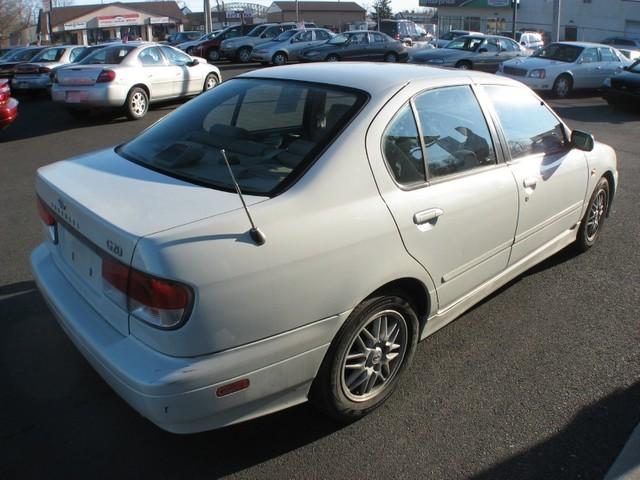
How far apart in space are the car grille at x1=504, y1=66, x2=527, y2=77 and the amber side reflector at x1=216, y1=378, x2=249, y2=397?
15666 mm

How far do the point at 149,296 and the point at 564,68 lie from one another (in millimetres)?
16354

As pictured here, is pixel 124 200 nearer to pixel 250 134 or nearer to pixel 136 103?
pixel 250 134

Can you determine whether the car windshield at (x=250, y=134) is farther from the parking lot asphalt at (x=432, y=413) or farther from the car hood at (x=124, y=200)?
the parking lot asphalt at (x=432, y=413)

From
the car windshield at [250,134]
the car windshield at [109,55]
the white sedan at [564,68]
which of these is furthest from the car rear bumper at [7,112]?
the white sedan at [564,68]

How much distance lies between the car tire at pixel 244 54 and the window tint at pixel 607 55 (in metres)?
15.4

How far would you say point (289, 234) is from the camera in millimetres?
2443

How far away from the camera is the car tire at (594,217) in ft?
15.9

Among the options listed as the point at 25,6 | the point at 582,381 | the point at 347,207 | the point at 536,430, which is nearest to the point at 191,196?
the point at 347,207

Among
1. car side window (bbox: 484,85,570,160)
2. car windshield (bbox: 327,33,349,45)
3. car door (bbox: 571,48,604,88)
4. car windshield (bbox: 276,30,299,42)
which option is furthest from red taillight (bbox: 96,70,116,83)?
car windshield (bbox: 276,30,299,42)

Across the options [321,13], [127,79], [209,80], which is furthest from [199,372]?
[321,13]

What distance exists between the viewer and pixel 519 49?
21.4 metres

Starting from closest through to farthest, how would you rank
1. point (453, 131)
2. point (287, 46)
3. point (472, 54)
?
point (453, 131)
point (472, 54)
point (287, 46)

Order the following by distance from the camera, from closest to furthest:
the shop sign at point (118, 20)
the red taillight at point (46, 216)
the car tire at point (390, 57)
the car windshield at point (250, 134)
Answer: the car windshield at point (250, 134)
the red taillight at point (46, 216)
the car tire at point (390, 57)
the shop sign at point (118, 20)

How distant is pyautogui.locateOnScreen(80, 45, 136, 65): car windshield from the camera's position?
39.4 feet
